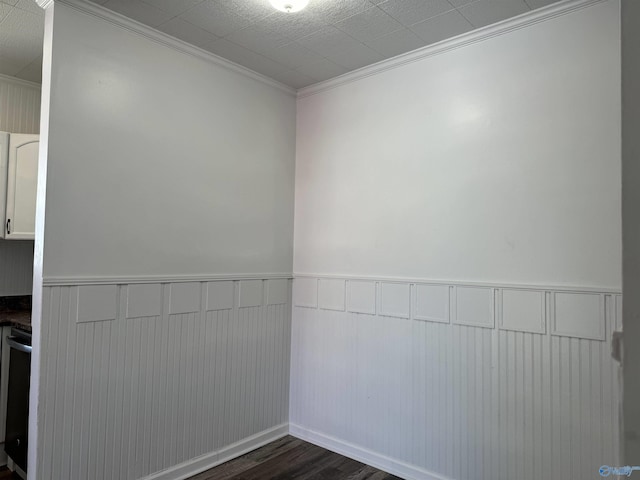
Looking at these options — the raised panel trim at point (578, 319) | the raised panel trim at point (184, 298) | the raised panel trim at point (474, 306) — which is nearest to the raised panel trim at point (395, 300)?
the raised panel trim at point (474, 306)

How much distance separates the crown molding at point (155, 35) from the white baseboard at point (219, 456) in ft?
9.01

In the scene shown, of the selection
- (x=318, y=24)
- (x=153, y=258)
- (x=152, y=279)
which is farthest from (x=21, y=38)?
(x=318, y=24)

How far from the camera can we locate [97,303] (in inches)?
95.3

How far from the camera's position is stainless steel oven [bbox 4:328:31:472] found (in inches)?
101

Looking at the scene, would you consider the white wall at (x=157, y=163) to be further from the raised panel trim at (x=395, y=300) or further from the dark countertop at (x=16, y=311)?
the raised panel trim at (x=395, y=300)

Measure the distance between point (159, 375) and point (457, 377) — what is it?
1.88 metres

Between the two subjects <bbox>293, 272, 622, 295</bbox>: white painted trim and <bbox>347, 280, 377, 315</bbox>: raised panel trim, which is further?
<bbox>347, 280, 377, 315</bbox>: raised panel trim

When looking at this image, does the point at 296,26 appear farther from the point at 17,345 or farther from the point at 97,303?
the point at 17,345

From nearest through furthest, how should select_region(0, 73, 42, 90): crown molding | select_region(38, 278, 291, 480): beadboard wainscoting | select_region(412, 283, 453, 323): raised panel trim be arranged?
select_region(38, 278, 291, 480): beadboard wainscoting < select_region(412, 283, 453, 323): raised panel trim < select_region(0, 73, 42, 90): crown molding

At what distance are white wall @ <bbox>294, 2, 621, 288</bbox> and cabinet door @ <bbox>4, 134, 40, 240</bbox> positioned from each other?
6.87 ft

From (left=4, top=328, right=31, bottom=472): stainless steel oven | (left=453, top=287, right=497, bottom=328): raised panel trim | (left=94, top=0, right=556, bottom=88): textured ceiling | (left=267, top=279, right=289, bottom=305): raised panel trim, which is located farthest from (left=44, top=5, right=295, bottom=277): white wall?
(left=453, top=287, right=497, bottom=328): raised panel trim

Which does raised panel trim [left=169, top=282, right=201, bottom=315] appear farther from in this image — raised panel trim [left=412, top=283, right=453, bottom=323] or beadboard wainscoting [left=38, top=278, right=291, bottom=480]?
raised panel trim [left=412, top=283, right=453, bottom=323]

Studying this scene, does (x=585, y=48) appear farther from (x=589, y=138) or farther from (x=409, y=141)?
(x=409, y=141)

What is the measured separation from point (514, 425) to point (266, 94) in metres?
2.90
